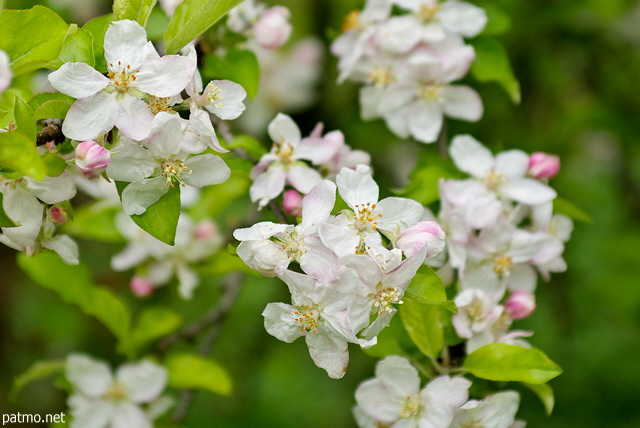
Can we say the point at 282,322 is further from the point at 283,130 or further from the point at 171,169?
the point at 283,130

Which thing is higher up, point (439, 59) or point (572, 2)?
point (439, 59)

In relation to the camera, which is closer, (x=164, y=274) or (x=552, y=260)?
(x=552, y=260)

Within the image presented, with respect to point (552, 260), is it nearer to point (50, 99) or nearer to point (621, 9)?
point (50, 99)

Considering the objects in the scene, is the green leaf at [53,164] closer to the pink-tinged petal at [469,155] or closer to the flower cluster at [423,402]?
the flower cluster at [423,402]

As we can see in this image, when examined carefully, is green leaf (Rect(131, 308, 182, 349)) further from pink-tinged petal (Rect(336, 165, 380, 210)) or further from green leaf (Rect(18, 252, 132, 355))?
pink-tinged petal (Rect(336, 165, 380, 210))

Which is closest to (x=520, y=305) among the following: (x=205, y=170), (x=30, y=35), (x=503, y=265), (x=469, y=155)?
(x=503, y=265)

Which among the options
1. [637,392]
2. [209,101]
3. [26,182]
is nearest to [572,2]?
[637,392]
